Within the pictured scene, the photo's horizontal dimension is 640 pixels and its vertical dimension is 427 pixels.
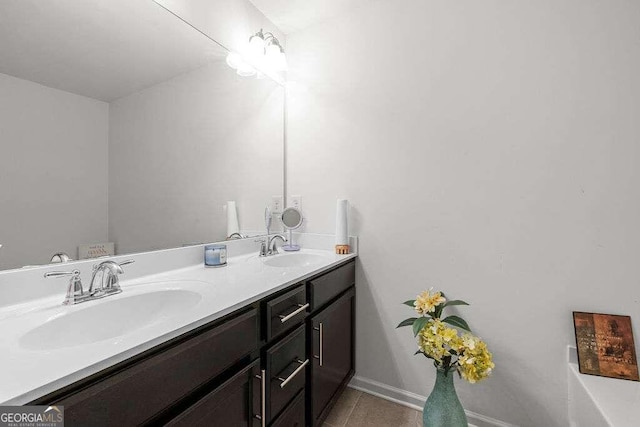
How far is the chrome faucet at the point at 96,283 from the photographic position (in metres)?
0.83

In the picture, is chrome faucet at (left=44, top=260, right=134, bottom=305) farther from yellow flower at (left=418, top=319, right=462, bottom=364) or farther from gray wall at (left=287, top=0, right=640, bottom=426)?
yellow flower at (left=418, top=319, right=462, bottom=364)

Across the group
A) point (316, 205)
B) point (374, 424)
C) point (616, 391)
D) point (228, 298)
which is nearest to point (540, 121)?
point (616, 391)

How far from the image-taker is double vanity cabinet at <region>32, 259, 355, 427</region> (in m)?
0.53

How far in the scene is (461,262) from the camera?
1399 millimetres

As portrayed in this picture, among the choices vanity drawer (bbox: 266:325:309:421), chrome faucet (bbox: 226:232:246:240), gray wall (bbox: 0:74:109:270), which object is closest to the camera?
gray wall (bbox: 0:74:109:270)

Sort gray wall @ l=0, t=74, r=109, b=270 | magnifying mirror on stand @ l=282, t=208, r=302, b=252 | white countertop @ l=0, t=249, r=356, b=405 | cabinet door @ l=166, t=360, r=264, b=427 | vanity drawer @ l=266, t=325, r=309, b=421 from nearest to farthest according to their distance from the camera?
white countertop @ l=0, t=249, r=356, b=405 → cabinet door @ l=166, t=360, r=264, b=427 → gray wall @ l=0, t=74, r=109, b=270 → vanity drawer @ l=266, t=325, r=309, b=421 → magnifying mirror on stand @ l=282, t=208, r=302, b=252

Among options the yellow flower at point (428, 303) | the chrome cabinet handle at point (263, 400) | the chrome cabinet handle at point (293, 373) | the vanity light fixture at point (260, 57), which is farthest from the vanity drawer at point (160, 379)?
the vanity light fixture at point (260, 57)

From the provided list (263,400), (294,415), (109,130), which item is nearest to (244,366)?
(263,400)

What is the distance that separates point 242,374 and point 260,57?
1.73 metres

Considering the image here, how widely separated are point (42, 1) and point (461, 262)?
194 centimetres

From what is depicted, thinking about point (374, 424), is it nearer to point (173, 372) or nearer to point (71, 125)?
point (173, 372)

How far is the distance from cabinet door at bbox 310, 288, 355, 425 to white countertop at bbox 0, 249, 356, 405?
270 millimetres

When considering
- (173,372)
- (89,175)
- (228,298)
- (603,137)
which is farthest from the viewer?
(603,137)

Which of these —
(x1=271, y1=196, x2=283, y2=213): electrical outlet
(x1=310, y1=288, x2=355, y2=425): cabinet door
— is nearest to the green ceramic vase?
(x1=310, y1=288, x2=355, y2=425): cabinet door
